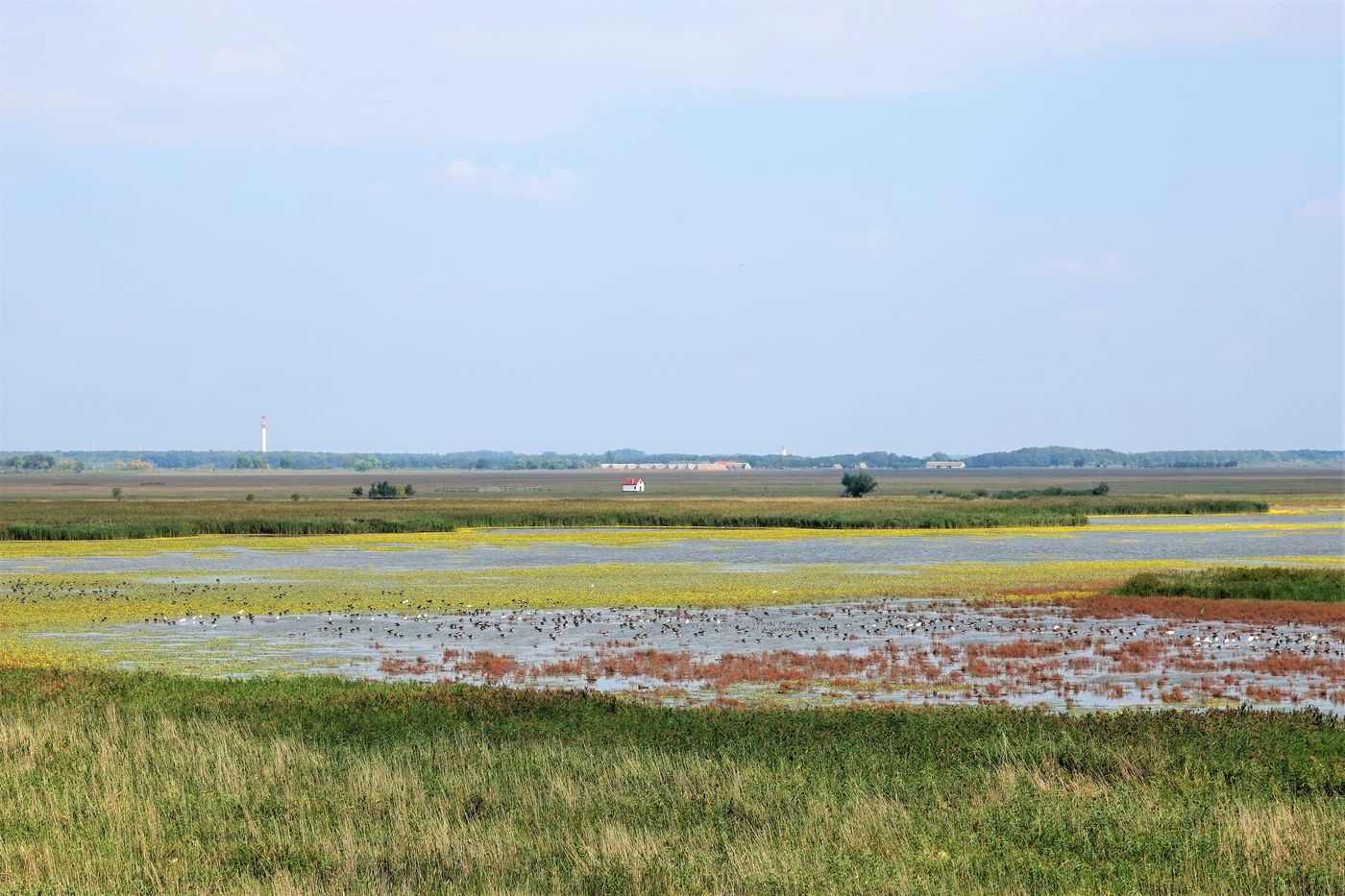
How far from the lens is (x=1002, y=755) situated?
49.9 feet

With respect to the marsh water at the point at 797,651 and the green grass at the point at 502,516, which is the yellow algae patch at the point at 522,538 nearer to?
the green grass at the point at 502,516

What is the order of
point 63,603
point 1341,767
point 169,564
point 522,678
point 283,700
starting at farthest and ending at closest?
point 169,564 → point 63,603 → point 522,678 → point 283,700 → point 1341,767

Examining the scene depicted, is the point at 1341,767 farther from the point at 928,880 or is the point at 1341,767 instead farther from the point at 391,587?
the point at 391,587

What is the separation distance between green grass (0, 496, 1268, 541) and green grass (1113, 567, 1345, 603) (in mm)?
40718

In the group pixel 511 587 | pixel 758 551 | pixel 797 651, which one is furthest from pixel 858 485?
pixel 797 651

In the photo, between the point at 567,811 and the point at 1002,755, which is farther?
the point at 1002,755

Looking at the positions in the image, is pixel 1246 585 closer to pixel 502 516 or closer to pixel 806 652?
pixel 806 652

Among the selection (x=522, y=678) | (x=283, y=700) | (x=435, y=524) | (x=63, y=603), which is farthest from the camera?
(x=435, y=524)

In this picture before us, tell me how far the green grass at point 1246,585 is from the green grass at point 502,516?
134ft

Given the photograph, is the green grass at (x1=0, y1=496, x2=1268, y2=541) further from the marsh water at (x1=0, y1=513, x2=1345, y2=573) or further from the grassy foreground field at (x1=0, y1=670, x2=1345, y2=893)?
the grassy foreground field at (x1=0, y1=670, x2=1345, y2=893)

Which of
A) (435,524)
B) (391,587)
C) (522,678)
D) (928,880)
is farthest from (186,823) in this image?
(435,524)

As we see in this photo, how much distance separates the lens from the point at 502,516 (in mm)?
88938

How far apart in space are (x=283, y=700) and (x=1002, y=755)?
10.5 metres

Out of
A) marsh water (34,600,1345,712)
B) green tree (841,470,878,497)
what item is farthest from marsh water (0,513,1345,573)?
green tree (841,470,878,497)
